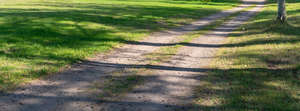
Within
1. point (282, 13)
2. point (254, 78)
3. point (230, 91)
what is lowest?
point (282, 13)

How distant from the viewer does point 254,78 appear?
8.92m

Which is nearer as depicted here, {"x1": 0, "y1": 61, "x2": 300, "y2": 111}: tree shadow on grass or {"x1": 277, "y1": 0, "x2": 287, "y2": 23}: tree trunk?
{"x1": 0, "y1": 61, "x2": 300, "y2": 111}: tree shadow on grass

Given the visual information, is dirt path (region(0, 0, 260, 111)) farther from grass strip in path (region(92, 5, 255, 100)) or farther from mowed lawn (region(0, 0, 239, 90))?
mowed lawn (region(0, 0, 239, 90))

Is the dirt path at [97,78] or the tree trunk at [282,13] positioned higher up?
the dirt path at [97,78]

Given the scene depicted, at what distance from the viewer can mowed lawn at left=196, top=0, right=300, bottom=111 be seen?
22.7ft

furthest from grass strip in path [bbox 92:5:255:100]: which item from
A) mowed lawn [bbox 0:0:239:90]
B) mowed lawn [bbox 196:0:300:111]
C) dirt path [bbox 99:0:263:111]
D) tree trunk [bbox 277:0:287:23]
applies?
tree trunk [bbox 277:0:287:23]

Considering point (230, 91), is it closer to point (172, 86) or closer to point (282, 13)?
point (172, 86)

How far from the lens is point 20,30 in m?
16.6

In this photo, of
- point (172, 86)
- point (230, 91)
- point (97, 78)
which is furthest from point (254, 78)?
point (97, 78)

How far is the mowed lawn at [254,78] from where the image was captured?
6.93m

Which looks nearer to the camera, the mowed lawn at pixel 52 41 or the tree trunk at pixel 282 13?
the mowed lawn at pixel 52 41

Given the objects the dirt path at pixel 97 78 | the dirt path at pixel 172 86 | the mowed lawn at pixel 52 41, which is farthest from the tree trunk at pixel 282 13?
the dirt path at pixel 97 78

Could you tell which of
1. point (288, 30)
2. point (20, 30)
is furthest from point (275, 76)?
point (20, 30)

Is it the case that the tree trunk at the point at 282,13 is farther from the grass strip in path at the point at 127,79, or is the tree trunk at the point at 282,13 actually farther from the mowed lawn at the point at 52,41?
the grass strip in path at the point at 127,79
